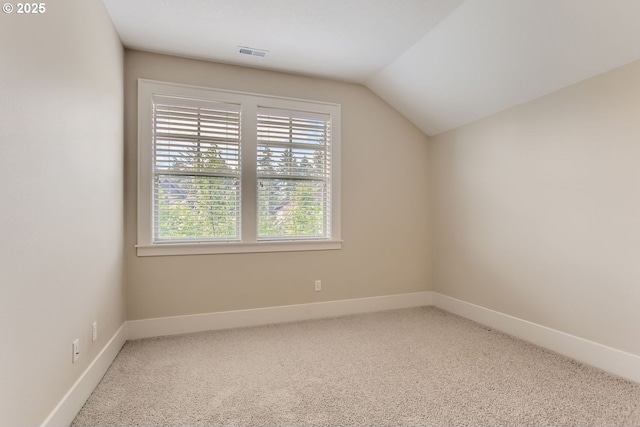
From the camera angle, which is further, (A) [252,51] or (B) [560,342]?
(A) [252,51]

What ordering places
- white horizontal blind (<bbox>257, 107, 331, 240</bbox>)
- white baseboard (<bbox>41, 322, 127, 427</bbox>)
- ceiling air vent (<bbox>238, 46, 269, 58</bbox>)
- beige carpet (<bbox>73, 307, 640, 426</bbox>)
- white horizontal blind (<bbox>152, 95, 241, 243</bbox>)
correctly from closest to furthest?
white baseboard (<bbox>41, 322, 127, 427</bbox>)
beige carpet (<bbox>73, 307, 640, 426</bbox>)
ceiling air vent (<bbox>238, 46, 269, 58</bbox>)
white horizontal blind (<bbox>152, 95, 241, 243</bbox>)
white horizontal blind (<bbox>257, 107, 331, 240</bbox>)

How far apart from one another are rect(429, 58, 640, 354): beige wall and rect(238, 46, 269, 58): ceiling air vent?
2.28m

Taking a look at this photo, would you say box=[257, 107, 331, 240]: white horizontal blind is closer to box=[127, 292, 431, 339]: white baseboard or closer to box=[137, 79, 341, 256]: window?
box=[137, 79, 341, 256]: window

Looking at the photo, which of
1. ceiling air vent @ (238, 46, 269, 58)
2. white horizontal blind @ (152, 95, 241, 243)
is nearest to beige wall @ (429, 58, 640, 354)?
ceiling air vent @ (238, 46, 269, 58)

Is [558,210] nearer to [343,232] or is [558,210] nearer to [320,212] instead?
[343,232]

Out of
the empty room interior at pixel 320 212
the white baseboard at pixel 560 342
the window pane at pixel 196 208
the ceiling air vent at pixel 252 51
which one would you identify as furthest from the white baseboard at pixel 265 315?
the ceiling air vent at pixel 252 51

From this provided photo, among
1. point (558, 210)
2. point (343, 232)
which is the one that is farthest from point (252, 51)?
point (558, 210)

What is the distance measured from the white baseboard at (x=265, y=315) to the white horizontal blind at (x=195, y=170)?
0.77m

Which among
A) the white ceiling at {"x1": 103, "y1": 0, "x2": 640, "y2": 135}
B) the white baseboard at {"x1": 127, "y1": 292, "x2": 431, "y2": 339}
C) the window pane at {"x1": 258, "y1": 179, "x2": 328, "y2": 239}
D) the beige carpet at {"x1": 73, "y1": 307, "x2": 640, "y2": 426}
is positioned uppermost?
the white ceiling at {"x1": 103, "y1": 0, "x2": 640, "y2": 135}

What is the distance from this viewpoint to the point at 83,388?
6.25 ft

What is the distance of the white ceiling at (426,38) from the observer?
212cm

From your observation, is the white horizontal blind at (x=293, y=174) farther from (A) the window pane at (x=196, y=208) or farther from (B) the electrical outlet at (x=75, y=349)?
(B) the electrical outlet at (x=75, y=349)

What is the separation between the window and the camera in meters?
3.02

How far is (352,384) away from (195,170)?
7.77ft
